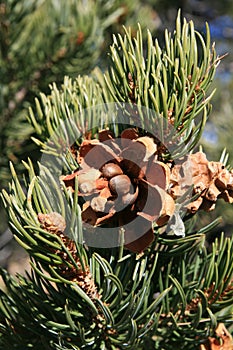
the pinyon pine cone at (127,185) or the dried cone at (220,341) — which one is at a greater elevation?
the pinyon pine cone at (127,185)

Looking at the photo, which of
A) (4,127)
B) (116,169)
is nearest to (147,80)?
(116,169)

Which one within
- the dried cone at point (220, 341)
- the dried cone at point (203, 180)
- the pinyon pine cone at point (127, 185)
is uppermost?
the pinyon pine cone at point (127, 185)

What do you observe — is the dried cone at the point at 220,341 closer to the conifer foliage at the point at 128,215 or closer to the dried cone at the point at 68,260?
the conifer foliage at the point at 128,215

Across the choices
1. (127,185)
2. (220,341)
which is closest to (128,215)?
(127,185)

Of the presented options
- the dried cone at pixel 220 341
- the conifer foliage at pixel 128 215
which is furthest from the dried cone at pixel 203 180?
the dried cone at pixel 220 341

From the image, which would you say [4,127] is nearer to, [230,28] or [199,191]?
[199,191]

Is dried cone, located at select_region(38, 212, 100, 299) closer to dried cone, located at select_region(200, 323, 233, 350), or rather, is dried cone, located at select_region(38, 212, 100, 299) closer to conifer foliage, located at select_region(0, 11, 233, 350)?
conifer foliage, located at select_region(0, 11, 233, 350)

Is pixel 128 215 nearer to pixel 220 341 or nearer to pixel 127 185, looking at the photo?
pixel 127 185

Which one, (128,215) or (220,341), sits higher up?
(128,215)
